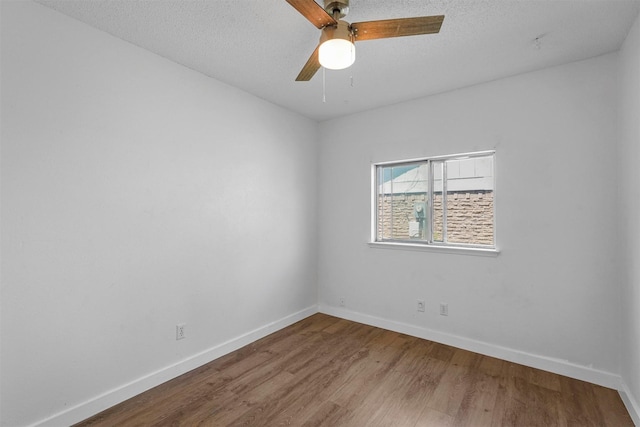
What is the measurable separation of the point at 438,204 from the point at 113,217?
3.04 metres

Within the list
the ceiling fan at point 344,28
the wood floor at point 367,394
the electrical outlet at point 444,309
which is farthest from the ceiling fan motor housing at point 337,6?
the electrical outlet at point 444,309

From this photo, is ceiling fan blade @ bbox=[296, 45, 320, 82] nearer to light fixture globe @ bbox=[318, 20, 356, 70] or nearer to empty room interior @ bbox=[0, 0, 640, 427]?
empty room interior @ bbox=[0, 0, 640, 427]

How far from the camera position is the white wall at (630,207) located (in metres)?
1.92

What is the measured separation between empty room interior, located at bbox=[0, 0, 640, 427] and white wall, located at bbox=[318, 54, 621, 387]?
2 centimetres

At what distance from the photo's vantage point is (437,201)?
325 cm

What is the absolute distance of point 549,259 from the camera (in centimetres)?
256

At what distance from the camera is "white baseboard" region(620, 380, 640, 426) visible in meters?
1.90

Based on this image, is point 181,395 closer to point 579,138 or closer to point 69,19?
point 69,19

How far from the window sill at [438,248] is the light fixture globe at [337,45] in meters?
2.23

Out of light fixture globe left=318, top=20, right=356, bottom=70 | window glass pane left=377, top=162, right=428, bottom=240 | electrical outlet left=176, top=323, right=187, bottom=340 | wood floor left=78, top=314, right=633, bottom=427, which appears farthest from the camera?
window glass pane left=377, top=162, right=428, bottom=240

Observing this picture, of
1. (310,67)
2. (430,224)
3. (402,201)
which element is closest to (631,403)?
(430,224)

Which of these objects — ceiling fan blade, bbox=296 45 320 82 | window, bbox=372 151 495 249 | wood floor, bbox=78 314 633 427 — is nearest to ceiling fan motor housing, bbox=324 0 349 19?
ceiling fan blade, bbox=296 45 320 82

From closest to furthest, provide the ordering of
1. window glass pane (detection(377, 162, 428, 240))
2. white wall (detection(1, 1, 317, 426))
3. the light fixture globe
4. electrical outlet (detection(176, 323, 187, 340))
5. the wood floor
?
the light fixture globe → white wall (detection(1, 1, 317, 426)) → the wood floor → electrical outlet (detection(176, 323, 187, 340)) → window glass pane (detection(377, 162, 428, 240))

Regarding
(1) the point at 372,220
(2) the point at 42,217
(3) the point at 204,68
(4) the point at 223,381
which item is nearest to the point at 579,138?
(1) the point at 372,220
